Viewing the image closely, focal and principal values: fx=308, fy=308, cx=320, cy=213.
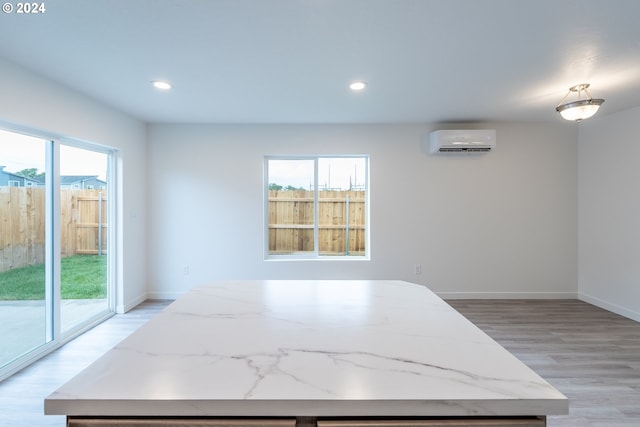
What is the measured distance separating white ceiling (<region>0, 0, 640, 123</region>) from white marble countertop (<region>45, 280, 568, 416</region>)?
1601 millimetres

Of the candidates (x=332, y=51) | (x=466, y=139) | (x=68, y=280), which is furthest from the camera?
(x=466, y=139)

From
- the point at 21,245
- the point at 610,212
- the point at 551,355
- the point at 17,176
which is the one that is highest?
the point at 17,176

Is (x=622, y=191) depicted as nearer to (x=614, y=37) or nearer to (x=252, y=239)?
(x=614, y=37)

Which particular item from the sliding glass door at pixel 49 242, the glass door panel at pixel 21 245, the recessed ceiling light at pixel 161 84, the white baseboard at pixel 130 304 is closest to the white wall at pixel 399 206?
the white baseboard at pixel 130 304

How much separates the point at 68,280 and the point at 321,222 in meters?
2.86

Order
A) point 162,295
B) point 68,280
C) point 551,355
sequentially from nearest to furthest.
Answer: point 551,355 → point 68,280 → point 162,295

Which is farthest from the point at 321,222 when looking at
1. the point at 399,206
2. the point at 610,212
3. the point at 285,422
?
the point at 285,422

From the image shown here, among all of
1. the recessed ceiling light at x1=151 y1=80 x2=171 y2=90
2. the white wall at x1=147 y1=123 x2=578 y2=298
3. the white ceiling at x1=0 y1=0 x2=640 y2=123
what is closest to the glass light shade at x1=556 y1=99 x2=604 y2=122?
Answer: the white ceiling at x1=0 y1=0 x2=640 y2=123

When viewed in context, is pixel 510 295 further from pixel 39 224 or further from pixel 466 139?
pixel 39 224

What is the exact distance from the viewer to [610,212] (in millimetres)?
3707

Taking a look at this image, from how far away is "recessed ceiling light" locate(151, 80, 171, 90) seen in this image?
269 cm

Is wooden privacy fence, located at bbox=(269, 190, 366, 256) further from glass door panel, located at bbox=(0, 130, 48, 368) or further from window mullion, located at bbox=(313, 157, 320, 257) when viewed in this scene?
glass door panel, located at bbox=(0, 130, 48, 368)

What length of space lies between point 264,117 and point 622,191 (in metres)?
4.28

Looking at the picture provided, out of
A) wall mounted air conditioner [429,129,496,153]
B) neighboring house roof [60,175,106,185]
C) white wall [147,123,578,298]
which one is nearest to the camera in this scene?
neighboring house roof [60,175,106,185]
